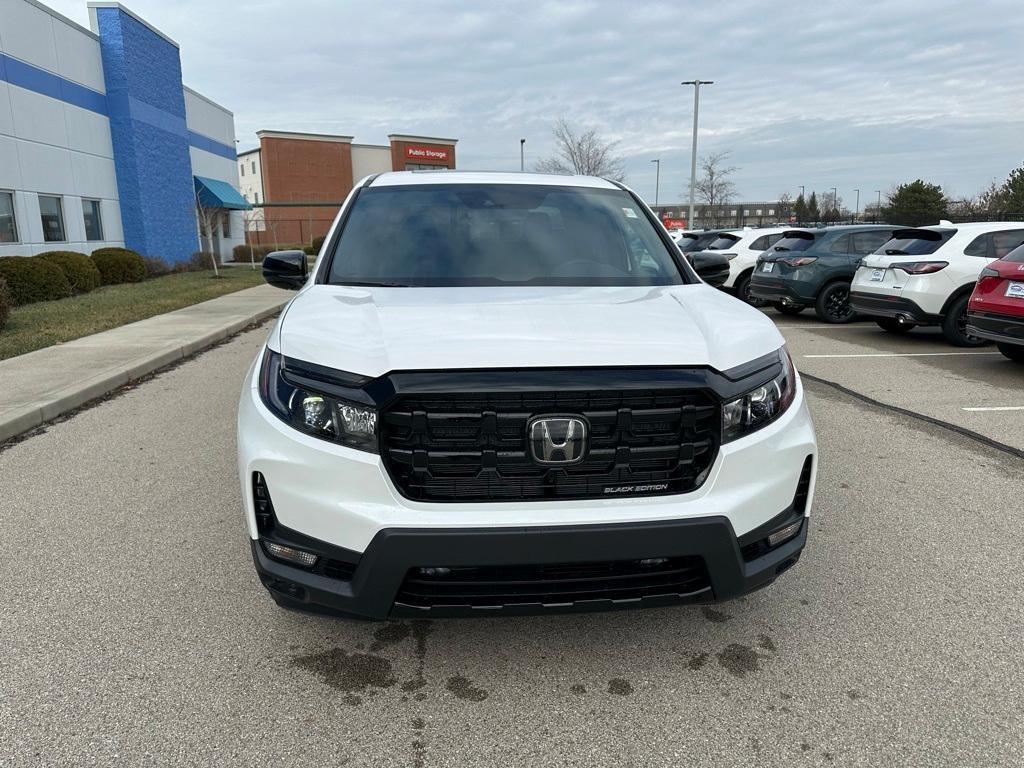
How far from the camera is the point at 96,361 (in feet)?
27.8

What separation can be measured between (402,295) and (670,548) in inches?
59.6

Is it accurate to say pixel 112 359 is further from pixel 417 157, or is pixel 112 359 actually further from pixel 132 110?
pixel 417 157

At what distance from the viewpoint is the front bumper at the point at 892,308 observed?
9664mm

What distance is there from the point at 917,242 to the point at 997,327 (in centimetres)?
282

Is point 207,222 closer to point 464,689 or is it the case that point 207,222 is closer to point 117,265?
point 117,265

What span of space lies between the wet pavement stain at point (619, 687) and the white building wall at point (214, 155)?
31.2 meters

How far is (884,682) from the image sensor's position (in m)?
2.61

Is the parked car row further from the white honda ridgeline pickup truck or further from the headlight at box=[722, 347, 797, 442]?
the white honda ridgeline pickup truck

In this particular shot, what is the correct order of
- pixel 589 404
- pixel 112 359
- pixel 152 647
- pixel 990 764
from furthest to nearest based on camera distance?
pixel 112 359, pixel 152 647, pixel 589 404, pixel 990 764

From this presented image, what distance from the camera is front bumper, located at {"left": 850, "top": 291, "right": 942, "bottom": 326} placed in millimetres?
9664

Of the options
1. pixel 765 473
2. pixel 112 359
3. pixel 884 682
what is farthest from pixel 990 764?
pixel 112 359

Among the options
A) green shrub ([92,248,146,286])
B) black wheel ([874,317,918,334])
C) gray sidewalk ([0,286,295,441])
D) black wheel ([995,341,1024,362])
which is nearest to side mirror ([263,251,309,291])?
gray sidewalk ([0,286,295,441])

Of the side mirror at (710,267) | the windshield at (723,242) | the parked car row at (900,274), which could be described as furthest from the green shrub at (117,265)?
the side mirror at (710,267)

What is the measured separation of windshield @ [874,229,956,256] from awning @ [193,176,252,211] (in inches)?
1086
